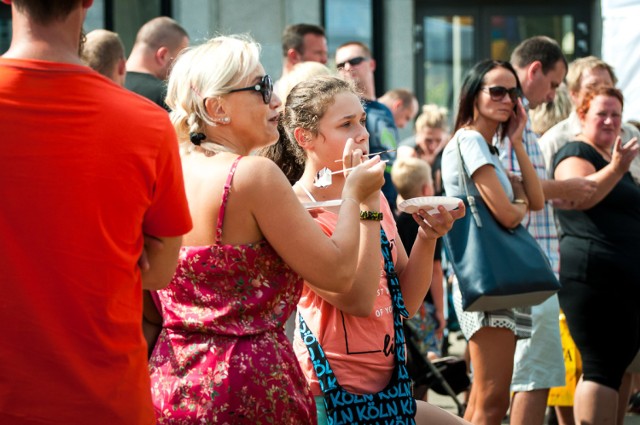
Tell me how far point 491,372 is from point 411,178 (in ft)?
9.80

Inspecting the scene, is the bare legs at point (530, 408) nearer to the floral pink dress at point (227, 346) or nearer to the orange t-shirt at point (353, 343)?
the orange t-shirt at point (353, 343)

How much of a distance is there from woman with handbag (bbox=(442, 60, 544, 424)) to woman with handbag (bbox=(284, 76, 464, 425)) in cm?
112

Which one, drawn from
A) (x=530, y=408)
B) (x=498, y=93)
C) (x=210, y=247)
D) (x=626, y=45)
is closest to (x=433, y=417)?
(x=210, y=247)

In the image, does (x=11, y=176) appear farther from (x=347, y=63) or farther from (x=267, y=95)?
(x=347, y=63)

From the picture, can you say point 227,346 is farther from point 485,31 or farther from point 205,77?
point 485,31

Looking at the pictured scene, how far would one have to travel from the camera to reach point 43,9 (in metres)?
2.11

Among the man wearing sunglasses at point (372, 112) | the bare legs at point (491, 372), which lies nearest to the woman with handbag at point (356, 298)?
the bare legs at point (491, 372)

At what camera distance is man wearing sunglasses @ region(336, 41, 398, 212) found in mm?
6031

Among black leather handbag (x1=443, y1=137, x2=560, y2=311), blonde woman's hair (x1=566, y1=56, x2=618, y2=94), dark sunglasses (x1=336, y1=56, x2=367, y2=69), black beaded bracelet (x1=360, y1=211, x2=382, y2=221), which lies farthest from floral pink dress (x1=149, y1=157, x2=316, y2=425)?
blonde woman's hair (x1=566, y1=56, x2=618, y2=94)

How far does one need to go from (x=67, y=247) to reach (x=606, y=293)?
12.0 ft

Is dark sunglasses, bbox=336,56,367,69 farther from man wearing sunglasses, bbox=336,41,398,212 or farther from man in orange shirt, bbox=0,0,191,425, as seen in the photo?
man in orange shirt, bbox=0,0,191,425

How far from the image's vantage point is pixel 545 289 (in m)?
4.38

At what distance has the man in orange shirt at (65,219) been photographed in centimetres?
206

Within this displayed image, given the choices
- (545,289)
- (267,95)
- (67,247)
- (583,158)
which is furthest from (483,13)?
(67,247)
